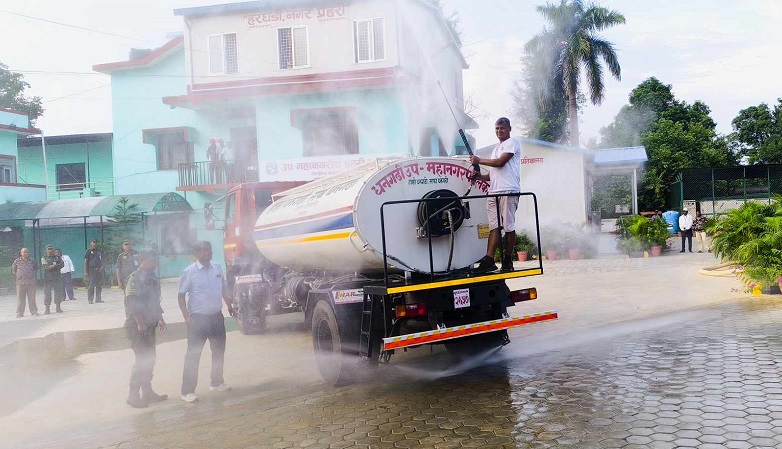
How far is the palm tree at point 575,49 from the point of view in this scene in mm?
20031

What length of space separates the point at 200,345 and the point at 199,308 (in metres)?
0.42

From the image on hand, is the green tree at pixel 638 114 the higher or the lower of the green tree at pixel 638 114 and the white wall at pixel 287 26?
the higher

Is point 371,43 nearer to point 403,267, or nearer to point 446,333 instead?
point 403,267

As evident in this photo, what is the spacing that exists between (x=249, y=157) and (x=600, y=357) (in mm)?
12080

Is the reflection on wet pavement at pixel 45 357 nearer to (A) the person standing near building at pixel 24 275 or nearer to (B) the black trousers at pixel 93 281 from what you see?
(A) the person standing near building at pixel 24 275

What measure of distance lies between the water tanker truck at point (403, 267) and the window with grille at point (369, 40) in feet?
18.6

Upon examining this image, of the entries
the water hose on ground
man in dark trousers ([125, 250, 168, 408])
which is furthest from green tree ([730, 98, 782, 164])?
man in dark trousers ([125, 250, 168, 408])

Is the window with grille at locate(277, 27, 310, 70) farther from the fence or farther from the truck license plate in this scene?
the fence

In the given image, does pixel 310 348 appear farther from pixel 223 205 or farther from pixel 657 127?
pixel 657 127

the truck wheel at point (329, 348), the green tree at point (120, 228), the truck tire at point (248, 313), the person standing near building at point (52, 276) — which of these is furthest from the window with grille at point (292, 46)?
the truck wheel at point (329, 348)

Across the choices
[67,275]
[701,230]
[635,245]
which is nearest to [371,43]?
[67,275]

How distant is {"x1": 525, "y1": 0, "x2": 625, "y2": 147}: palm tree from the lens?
2003 centimetres

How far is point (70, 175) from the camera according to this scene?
2495cm

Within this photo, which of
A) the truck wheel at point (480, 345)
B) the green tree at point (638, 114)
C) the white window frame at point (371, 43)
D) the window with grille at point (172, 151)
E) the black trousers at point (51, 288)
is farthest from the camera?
the green tree at point (638, 114)
